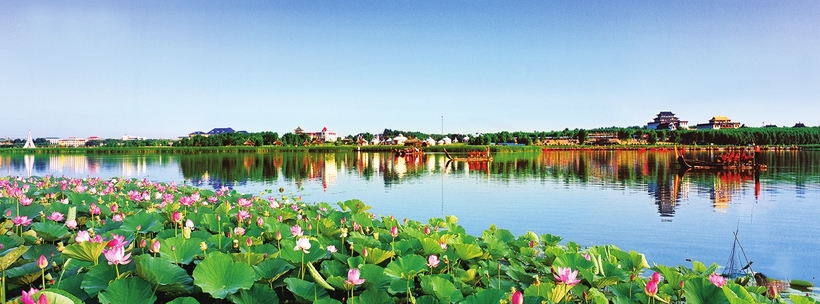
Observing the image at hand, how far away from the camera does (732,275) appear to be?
852 centimetres

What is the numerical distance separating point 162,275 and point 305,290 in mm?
734

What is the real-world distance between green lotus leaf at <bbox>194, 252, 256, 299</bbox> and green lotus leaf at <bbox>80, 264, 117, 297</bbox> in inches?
19.1

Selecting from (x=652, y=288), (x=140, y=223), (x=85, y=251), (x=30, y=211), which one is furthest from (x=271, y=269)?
(x=30, y=211)

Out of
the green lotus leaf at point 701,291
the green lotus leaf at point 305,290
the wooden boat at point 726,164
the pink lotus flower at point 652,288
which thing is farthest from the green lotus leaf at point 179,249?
the wooden boat at point 726,164

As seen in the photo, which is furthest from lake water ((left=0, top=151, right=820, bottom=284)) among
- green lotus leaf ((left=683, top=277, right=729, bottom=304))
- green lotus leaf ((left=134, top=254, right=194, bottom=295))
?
green lotus leaf ((left=134, top=254, right=194, bottom=295))

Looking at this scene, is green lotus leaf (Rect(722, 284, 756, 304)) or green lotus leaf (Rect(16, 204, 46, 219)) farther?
green lotus leaf (Rect(16, 204, 46, 219))

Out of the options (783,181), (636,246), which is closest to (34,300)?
(636,246)

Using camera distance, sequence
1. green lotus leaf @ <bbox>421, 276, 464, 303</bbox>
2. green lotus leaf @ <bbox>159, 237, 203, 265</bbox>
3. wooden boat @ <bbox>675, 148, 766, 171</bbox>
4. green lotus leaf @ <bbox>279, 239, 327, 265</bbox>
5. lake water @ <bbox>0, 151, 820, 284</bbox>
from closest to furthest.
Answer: green lotus leaf @ <bbox>421, 276, 464, 303</bbox>, green lotus leaf @ <bbox>159, 237, 203, 265</bbox>, green lotus leaf @ <bbox>279, 239, 327, 265</bbox>, lake water @ <bbox>0, 151, 820, 284</bbox>, wooden boat @ <bbox>675, 148, 766, 171</bbox>

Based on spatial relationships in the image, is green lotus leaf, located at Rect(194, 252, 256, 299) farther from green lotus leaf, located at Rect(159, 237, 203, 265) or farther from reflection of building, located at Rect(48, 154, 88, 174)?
reflection of building, located at Rect(48, 154, 88, 174)

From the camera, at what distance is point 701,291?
295cm

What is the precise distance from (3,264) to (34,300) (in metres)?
1.04

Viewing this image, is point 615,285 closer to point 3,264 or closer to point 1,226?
point 3,264

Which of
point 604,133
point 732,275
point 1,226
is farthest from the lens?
point 604,133

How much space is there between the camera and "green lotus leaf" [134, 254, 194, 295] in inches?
98.7
